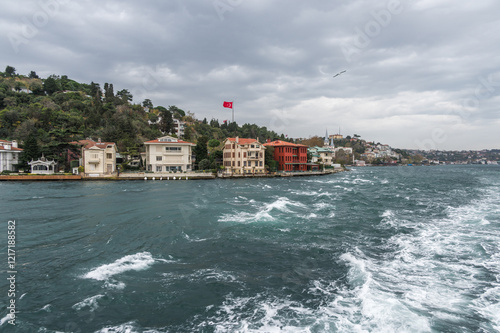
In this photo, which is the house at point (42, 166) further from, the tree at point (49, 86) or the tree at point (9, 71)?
the tree at point (9, 71)

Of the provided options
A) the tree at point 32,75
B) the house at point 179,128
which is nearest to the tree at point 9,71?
the tree at point 32,75

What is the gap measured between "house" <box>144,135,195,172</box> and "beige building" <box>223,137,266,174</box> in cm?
984

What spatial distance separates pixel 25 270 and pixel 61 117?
70140mm

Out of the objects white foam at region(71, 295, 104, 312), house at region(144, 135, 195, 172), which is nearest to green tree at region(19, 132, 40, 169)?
house at region(144, 135, 195, 172)

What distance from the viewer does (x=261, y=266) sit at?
399 inches

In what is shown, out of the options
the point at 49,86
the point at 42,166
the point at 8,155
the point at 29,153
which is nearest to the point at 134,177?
the point at 42,166

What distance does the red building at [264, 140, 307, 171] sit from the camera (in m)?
70.3

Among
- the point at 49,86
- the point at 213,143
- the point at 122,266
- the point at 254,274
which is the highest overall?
the point at 49,86

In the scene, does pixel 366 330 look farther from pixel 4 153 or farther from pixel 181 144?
pixel 4 153

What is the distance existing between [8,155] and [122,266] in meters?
57.0

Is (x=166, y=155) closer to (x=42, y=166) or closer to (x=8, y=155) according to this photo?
(x=42, y=166)

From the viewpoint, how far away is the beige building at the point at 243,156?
200 ft

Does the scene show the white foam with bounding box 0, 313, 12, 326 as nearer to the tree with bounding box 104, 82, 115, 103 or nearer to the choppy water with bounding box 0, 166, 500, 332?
the choppy water with bounding box 0, 166, 500, 332

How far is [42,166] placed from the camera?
5081cm
